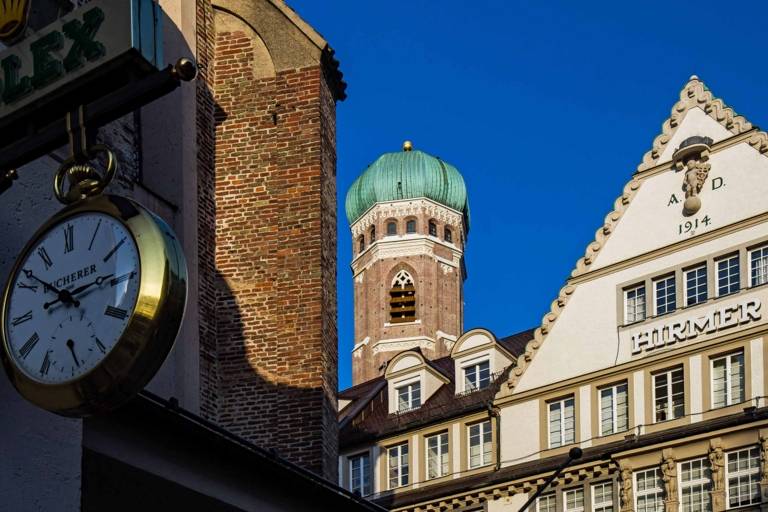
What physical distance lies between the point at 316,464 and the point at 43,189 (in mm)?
10812

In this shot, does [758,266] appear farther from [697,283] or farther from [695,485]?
[695,485]

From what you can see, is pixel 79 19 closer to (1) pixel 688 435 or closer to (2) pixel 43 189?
(2) pixel 43 189

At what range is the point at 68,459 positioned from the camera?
45.8ft

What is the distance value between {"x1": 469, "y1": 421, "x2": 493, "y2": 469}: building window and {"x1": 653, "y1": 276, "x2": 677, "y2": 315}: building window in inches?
224

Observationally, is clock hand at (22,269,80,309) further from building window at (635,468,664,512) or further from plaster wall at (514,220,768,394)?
plaster wall at (514,220,768,394)

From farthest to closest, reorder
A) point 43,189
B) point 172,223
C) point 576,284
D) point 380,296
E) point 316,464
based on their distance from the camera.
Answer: point 380,296, point 576,284, point 316,464, point 172,223, point 43,189


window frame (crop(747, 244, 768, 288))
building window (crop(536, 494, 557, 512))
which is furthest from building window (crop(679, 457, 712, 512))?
window frame (crop(747, 244, 768, 288))

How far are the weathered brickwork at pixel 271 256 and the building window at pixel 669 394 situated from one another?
65.2ft

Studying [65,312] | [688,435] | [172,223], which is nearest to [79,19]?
[65,312]

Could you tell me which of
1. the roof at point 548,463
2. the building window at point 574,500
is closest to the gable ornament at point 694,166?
the roof at point 548,463

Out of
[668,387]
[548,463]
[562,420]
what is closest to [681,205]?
[668,387]

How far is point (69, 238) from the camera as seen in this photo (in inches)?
429

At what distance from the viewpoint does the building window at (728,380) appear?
44062 mm

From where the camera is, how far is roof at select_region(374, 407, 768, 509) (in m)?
43.6
